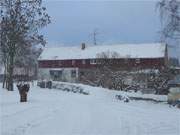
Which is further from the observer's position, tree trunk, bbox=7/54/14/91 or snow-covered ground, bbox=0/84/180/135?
tree trunk, bbox=7/54/14/91

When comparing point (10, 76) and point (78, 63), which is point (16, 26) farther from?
point (78, 63)

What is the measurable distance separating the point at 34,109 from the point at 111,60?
51409 mm

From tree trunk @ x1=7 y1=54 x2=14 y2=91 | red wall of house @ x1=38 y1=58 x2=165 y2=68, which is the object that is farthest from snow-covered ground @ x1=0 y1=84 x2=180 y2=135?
red wall of house @ x1=38 y1=58 x2=165 y2=68

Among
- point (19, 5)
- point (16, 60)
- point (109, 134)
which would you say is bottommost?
point (109, 134)

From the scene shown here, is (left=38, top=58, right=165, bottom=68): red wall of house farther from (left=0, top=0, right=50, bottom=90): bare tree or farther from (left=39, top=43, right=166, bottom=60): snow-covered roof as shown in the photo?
(left=0, top=0, right=50, bottom=90): bare tree

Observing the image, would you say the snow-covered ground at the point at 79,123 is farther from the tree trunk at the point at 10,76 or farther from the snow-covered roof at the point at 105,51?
the snow-covered roof at the point at 105,51

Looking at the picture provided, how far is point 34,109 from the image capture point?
21.1 metres

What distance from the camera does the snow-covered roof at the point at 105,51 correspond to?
290 feet

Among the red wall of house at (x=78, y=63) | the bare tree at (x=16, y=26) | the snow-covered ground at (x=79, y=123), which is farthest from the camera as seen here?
the red wall of house at (x=78, y=63)

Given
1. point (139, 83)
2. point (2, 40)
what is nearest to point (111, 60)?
point (139, 83)

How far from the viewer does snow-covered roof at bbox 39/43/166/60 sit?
8844cm

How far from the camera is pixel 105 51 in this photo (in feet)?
294

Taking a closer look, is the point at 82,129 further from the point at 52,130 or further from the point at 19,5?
the point at 19,5

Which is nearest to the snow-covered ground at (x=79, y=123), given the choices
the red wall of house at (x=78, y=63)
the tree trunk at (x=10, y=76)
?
the tree trunk at (x=10, y=76)
